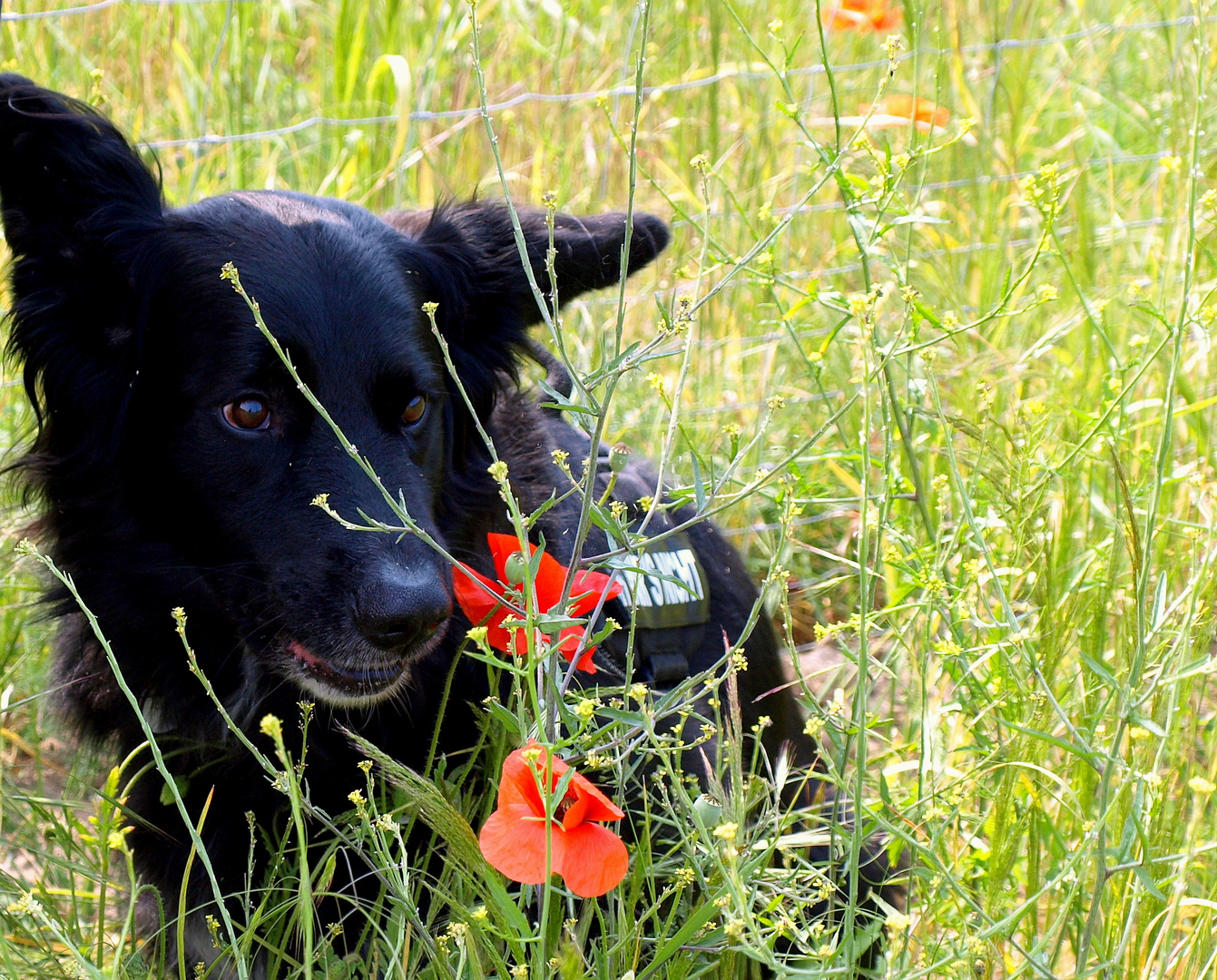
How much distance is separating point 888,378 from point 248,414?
100 cm

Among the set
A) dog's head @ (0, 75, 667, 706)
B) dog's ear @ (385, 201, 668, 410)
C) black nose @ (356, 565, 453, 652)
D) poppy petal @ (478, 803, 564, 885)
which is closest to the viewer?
poppy petal @ (478, 803, 564, 885)

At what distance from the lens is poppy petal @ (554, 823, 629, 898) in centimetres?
128

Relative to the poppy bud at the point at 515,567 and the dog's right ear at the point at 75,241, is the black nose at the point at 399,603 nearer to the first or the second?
the poppy bud at the point at 515,567

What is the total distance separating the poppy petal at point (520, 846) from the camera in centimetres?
125

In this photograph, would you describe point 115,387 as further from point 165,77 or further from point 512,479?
point 165,77

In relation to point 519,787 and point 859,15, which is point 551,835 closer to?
point 519,787

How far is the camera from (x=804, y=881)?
182 cm

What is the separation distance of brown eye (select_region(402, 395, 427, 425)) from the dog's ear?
0.22 m

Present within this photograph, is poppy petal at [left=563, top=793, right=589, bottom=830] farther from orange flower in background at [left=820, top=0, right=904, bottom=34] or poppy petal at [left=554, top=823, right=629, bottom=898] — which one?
orange flower in background at [left=820, top=0, right=904, bottom=34]

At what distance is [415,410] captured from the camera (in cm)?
201

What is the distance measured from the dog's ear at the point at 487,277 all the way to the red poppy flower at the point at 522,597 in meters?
0.59

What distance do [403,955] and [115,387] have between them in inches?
41.7

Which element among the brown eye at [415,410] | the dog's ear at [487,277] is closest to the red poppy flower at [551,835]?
the brown eye at [415,410]

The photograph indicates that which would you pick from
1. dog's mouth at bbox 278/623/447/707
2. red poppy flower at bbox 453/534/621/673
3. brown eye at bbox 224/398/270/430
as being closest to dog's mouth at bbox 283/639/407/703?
dog's mouth at bbox 278/623/447/707
